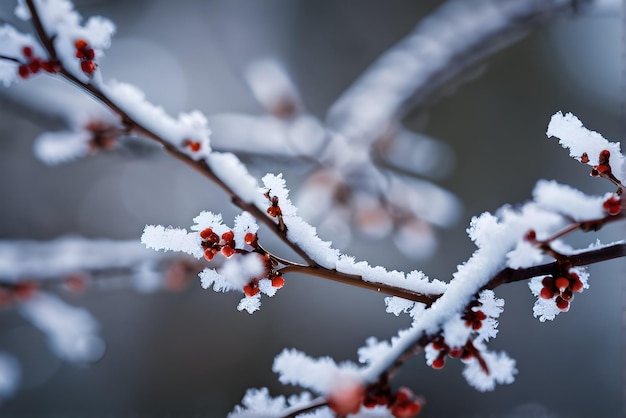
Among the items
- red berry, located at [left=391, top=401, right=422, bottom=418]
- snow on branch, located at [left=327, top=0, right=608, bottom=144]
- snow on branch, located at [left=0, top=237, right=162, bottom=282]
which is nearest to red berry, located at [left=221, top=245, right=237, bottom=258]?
red berry, located at [left=391, top=401, right=422, bottom=418]

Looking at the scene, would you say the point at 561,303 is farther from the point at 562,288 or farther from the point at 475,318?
A: the point at 475,318

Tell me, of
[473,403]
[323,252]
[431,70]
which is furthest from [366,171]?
[473,403]

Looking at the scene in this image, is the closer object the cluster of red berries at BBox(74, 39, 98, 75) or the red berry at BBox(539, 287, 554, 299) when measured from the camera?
the red berry at BBox(539, 287, 554, 299)

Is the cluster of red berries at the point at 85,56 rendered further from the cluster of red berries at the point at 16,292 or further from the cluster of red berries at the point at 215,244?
the cluster of red berries at the point at 16,292

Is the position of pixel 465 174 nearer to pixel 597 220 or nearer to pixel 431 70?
pixel 431 70

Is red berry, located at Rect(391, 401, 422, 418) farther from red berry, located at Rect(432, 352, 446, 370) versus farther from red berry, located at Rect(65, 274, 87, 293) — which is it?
red berry, located at Rect(65, 274, 87, 293)

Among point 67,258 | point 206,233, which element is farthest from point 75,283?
point 206,233

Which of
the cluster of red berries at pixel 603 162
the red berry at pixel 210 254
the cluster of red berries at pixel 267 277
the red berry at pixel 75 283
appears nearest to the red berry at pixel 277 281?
the cluster of red berries at pixel 267 277
